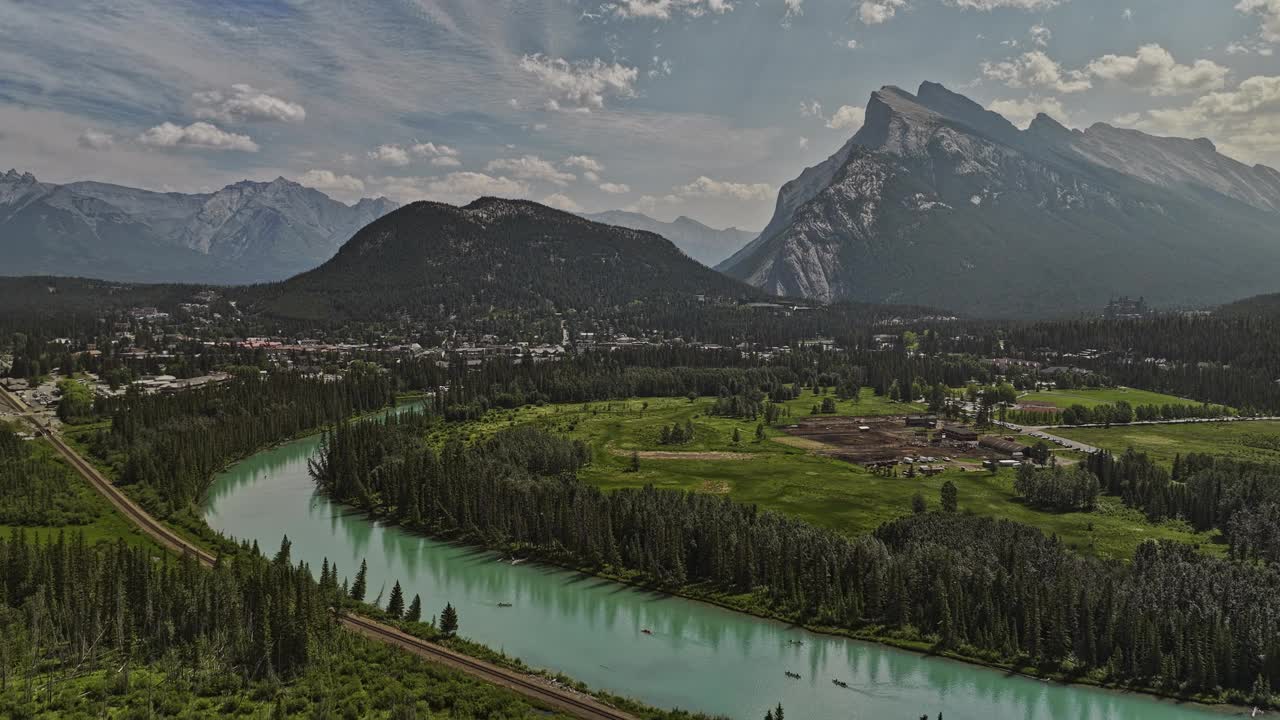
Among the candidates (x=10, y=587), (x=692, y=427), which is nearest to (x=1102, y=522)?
(x=692, y=427)

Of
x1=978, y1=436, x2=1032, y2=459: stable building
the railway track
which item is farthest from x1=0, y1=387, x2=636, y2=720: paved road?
x1=978, y1=436, x2=1032, y2=459: stable building

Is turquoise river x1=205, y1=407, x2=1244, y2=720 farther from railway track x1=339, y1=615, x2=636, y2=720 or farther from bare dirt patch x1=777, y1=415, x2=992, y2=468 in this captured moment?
bare dirt patch x1=777, y1=415, x2=992, y2=468

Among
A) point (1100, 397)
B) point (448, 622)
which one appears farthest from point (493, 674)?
point (1100, 397)

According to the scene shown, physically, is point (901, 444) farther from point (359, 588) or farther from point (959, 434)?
point (359, 588)

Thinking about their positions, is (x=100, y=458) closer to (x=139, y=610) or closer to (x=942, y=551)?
(x=139, y=610)

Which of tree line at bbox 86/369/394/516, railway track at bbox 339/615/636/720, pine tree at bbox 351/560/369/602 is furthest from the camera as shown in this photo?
tree line at bbox 86/369/394/516

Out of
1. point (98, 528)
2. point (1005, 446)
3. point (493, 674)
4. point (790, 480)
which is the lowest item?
point (493, 674)
